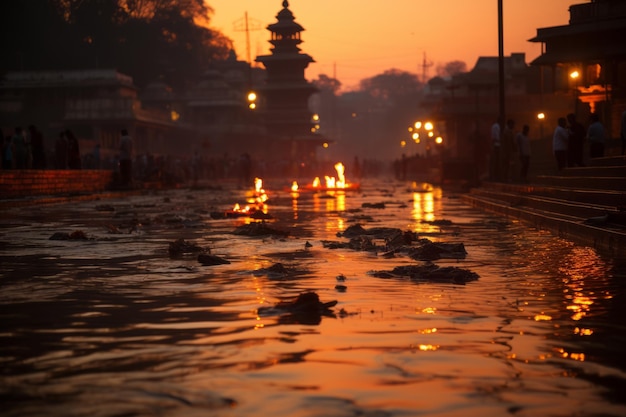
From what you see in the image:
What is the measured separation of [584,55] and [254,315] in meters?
34.9

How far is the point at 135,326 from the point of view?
673cm

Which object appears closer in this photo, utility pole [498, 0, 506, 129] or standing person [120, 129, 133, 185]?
utility pole [498, 0, 506, 129]

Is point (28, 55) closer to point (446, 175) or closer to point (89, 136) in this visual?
point (89, 136)

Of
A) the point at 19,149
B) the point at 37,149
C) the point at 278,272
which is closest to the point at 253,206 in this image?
the point at 19,149

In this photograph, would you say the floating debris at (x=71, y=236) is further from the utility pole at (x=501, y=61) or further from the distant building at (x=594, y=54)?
the distant building at (x=594, y=54)

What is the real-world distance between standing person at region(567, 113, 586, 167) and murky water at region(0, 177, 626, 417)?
13121 mm

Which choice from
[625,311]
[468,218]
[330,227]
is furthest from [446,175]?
[625,311]

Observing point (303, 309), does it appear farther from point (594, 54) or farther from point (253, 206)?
point (594, 54)

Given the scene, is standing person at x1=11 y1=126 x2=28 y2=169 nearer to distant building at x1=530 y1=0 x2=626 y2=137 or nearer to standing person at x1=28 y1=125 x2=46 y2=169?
standing person at x1=28 y1=125 x2=46 y2=169

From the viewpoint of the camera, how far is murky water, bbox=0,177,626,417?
4.55m

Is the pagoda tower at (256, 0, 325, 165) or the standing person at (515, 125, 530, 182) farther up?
the pagoda tower at (256, 0, 325, 165)

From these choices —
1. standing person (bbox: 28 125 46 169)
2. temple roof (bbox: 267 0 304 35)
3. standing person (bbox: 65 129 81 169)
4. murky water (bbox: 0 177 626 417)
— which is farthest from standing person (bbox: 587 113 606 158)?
temple roof (bbox: 267 0 304 35)

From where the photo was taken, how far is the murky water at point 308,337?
455cm

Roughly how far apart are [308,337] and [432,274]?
363 cm
